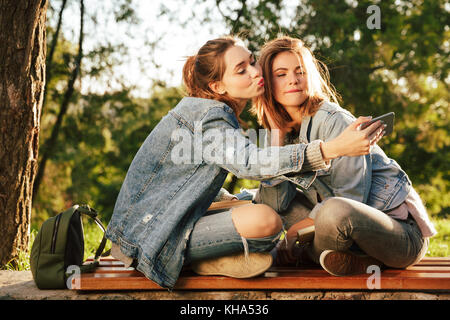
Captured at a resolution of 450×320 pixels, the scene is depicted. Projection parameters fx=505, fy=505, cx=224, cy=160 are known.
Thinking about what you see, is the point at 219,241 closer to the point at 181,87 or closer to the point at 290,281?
the point at 290,281

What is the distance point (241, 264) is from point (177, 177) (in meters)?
0.52

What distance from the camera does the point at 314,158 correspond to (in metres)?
2.15

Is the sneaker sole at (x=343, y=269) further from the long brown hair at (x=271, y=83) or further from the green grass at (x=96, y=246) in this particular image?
the green grass at (x=96, y=246)

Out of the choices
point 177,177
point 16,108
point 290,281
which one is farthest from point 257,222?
Answer: point 16,108

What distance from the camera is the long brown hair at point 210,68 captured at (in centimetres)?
262

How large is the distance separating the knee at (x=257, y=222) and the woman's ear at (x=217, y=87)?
659mm

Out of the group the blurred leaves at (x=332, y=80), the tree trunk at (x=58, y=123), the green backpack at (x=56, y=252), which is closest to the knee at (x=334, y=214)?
the green backpack at (x=56, y=252)

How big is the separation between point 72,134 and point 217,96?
311 inches

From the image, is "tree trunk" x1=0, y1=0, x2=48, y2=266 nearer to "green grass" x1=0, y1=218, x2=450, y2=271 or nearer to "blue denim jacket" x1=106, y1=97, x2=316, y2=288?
"green grass" x1=0, y1=218, x2=450, y2=271

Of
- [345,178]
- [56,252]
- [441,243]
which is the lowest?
[441,243]

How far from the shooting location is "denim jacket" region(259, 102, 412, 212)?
2.57 meters

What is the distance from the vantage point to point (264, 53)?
2988 millimetres

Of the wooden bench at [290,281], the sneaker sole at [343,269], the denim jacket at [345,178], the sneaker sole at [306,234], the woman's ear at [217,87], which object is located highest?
the woman's ear at [217,87]
